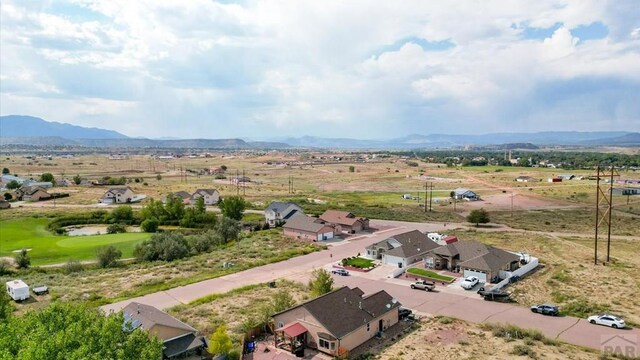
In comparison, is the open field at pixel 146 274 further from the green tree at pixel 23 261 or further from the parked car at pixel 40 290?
the green tree at pixel 23 261

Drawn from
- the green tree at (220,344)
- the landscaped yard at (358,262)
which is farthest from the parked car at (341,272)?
the green tree at (220,344)

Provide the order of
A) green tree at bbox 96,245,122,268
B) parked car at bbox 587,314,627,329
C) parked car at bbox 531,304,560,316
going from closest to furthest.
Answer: parked car at bbox 587,314,627,329
parked car at bbox 531,304,560,316
green tree at bbox 96,245,122,268

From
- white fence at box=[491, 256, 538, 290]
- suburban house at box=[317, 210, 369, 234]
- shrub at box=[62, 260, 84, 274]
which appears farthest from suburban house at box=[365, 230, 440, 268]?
shrub at box=[62, 260, 84, 274]

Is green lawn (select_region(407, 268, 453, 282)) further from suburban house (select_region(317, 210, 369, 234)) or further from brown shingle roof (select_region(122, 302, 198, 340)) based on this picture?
brown shingle roof (select_region(122, 302, 198, 340))

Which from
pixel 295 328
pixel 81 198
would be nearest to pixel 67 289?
pixel 295 328

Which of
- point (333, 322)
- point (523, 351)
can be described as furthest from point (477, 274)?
point (333, 322)

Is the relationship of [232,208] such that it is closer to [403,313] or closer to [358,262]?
[358,262]

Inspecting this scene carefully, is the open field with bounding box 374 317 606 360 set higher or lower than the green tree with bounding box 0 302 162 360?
lower
